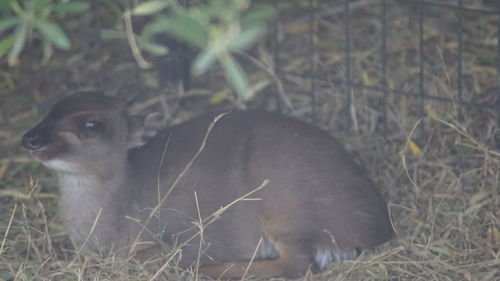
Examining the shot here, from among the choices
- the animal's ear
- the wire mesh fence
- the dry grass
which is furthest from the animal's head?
the wire mesh fence

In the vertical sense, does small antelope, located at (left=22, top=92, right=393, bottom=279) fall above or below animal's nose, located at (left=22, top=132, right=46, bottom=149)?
below

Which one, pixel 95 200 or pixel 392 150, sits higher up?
pixel 95 200

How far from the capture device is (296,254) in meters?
4.82

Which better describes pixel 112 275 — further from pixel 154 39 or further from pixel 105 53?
pixel 105 53

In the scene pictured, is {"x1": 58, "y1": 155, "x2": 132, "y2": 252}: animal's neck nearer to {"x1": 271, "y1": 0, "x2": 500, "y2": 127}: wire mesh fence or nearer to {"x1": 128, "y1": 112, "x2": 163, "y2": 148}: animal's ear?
{"x1": 128, "y1": 112, "x2": 163, "y2": 148}: animal's ear

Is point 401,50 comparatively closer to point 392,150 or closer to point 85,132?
point 392,150

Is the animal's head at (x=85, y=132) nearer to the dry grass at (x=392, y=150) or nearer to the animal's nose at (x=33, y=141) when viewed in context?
the animal's nose at (x=33, y=141)

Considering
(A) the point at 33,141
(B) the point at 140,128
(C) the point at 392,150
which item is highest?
(A) the point at 33,141

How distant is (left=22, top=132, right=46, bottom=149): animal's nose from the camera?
15.8 feet

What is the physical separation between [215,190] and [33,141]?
88 centimetres

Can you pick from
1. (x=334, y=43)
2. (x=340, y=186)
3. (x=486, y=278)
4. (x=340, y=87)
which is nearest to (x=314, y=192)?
(x=340, y=186)

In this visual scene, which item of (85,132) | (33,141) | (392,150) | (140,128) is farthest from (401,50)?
(33,141)

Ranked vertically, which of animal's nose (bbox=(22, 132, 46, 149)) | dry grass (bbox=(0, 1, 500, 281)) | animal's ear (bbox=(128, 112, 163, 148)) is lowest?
dry grass (bbox=(0, 1, 500, 281))

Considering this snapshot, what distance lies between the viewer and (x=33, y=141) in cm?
480
